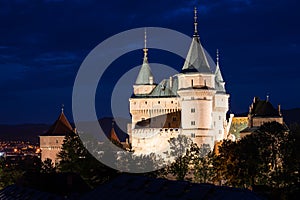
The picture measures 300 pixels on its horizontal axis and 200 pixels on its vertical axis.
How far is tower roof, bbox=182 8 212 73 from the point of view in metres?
108

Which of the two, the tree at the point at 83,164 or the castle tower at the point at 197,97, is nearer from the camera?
the tree at the point at 83,164

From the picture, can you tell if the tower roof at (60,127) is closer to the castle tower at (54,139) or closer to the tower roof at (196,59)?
the castle tower at (54,139)

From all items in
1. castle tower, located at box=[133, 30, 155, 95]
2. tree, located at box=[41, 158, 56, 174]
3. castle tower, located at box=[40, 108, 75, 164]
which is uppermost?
castle tower, located at box=[133, 30, 155, 95]

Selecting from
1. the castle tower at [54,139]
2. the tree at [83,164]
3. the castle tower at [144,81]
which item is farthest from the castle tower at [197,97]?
the tree at [83,164]

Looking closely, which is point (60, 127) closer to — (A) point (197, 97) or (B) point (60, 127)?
(B) point (60, 127)

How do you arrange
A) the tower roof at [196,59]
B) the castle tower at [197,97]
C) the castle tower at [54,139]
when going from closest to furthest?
1. the castle tower at [197,97]
2. the tower roof at [196,59]
3. the castle tower at [54,139]

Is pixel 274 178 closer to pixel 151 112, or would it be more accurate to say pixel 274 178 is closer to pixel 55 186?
pixel 55 186

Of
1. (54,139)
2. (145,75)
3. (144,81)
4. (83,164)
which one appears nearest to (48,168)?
(83,164)

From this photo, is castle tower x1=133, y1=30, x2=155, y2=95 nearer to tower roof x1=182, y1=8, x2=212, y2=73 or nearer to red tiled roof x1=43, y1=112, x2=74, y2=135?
red tiled roof x1=43, y1=112, x2=74, y2=135

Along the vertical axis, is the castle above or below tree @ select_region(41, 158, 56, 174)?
above

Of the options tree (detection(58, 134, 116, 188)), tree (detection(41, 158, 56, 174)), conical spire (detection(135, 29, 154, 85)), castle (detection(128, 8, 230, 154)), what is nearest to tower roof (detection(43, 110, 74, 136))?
castle (detection(128, 8, 230, 154))

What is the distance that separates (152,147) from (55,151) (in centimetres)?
2336

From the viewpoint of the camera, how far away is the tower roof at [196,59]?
108 m

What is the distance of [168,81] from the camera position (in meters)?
126
